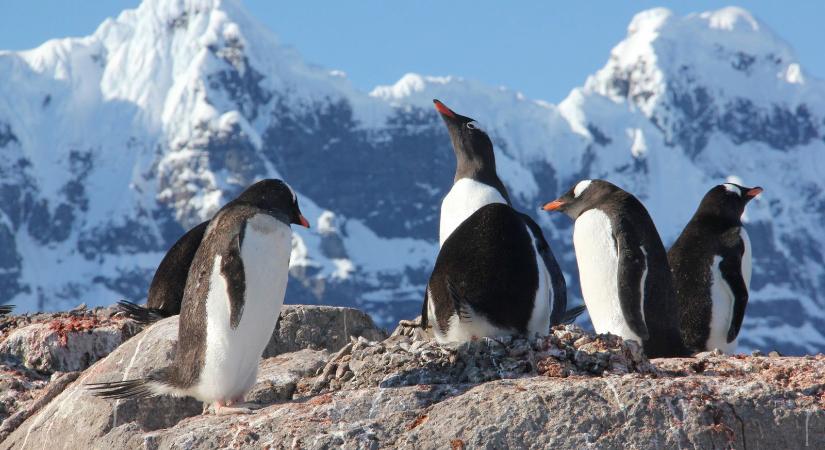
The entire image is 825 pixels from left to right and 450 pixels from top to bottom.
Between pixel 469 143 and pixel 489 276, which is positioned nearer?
pixel 489 276

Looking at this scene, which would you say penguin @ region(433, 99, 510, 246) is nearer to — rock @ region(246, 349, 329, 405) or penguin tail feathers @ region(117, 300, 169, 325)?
rock @ region(246, 349, 329, 405)

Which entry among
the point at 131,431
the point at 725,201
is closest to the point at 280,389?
the point at 131,431

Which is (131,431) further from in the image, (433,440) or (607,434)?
(607,434)

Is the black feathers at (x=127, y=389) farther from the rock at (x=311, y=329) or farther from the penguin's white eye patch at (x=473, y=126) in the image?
the penguin's white eye patch at (x=473, y=126)

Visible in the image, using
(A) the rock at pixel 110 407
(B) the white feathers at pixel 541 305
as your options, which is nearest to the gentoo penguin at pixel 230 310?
(A) the rock at pixel 110 407

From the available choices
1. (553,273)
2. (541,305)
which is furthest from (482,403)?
(553,273)

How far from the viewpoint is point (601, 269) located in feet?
33.3

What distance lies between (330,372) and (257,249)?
32.3 inches

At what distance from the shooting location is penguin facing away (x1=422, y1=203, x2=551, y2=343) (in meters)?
7.55

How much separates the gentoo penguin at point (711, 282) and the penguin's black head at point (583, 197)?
1273 millimetres

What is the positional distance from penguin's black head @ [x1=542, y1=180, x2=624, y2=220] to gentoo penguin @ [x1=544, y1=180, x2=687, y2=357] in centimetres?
11

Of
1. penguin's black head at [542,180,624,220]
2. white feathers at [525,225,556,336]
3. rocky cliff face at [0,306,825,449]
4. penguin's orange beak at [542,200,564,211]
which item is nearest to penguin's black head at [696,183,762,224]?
penguin's black head at [542,180,624,220]

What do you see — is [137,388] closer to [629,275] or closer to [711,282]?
[629,275]

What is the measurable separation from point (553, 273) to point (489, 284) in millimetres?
947
